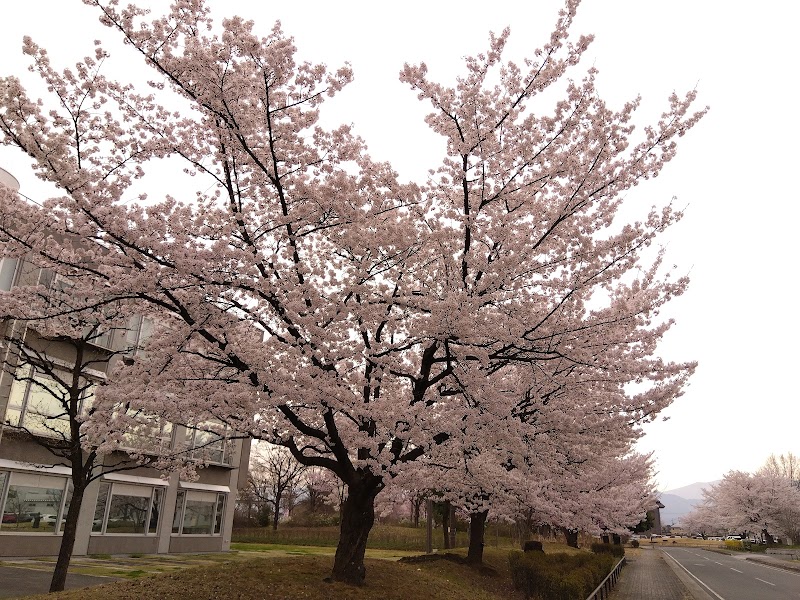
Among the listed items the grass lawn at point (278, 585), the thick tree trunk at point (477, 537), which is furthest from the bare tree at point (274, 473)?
the grass lawn at point (278, 585)

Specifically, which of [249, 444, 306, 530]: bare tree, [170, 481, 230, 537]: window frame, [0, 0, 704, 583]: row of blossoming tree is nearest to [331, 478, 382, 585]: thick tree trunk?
[0, 0, 704, 583]: row of blossoming tree

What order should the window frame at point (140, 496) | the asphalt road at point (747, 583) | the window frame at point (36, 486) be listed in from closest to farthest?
1. the window frame at point (36, 486)
2. the asphalt road at point (747, 583)
3. the window frame at point (140, 496)

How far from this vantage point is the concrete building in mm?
17188

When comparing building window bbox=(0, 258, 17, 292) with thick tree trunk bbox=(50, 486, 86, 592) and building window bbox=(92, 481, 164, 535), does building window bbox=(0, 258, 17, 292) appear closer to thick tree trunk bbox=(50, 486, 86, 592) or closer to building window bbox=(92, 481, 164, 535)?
building window bbox=(92, 481, 164, 535)

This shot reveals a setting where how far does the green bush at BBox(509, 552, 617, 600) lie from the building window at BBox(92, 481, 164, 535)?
15.8 metres

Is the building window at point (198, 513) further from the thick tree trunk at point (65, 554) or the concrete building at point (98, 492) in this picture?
the thick tree trunk at point (65, 554)

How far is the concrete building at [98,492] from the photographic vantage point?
17188 mm

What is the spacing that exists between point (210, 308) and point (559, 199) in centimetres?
695

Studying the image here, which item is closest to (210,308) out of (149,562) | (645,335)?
(645,335)

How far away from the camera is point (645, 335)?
37.2 feet

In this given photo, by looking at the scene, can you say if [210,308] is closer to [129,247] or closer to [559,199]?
[129,247]

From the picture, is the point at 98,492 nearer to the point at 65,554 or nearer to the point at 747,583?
the point at 65,554

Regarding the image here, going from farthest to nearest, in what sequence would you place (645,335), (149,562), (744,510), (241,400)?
1. (744,510)
2. (149,562)
3. (645,335)
4. (241,400)

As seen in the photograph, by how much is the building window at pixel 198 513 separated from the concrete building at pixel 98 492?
1.9 inches
